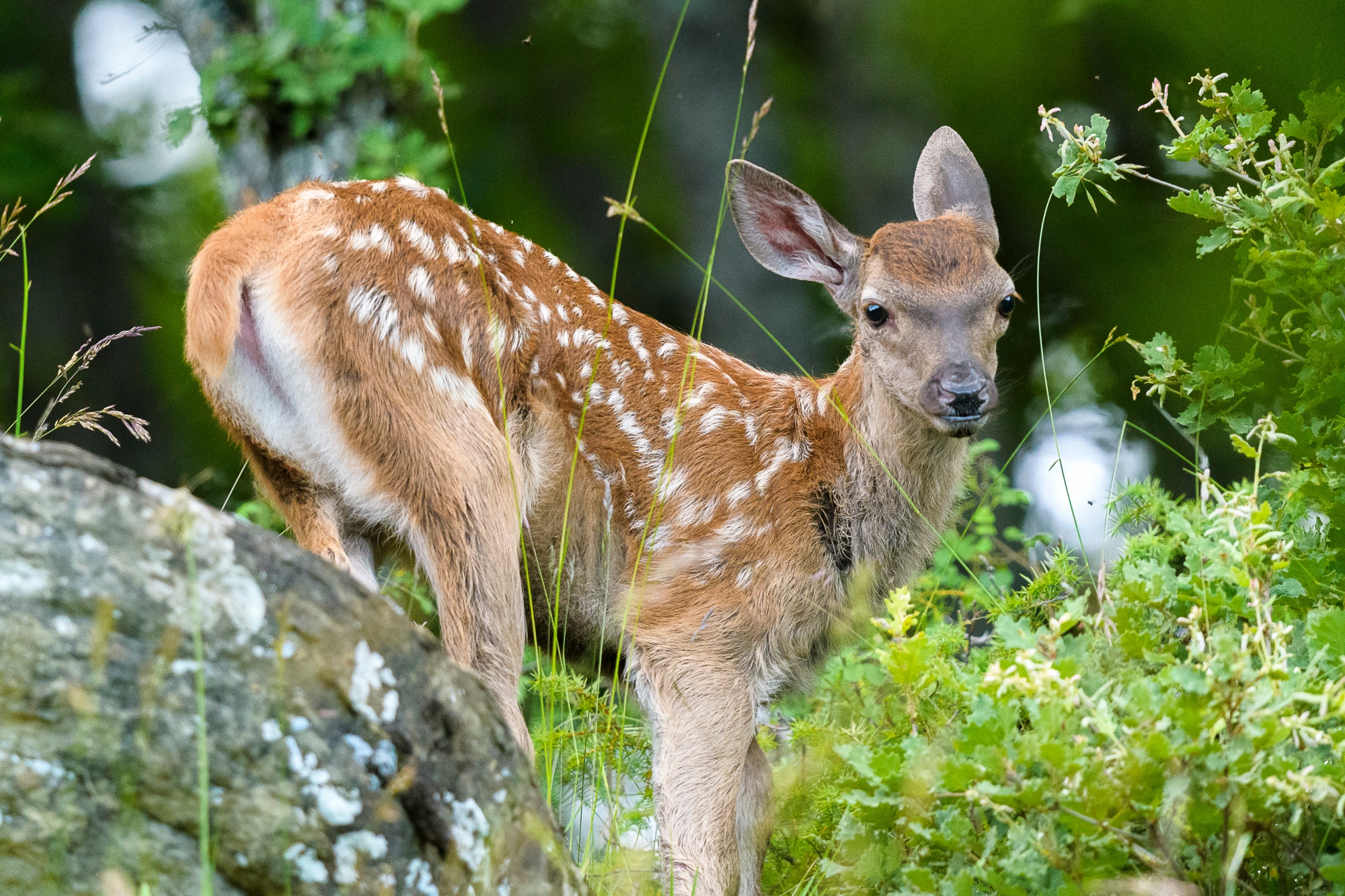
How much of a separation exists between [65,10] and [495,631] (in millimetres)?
6404

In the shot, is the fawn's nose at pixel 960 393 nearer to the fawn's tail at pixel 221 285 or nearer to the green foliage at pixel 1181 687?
the green foliage at pixel 1181 687

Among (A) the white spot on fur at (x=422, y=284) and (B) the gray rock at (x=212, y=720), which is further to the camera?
(A) the white spot on fur at (x=422, y=284)

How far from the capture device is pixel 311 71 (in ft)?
18.9

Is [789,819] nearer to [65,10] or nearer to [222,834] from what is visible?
[222,834]

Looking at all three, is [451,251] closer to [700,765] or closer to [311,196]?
[311,196]

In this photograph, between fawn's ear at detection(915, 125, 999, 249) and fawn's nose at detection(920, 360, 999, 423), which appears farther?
fawn's ear at detection(915, 125, 999, 249)

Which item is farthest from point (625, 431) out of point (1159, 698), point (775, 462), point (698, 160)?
→ point (698, 160)

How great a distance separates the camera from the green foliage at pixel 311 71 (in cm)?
568

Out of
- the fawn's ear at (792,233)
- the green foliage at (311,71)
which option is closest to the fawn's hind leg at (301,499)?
the fawn's ear at (792,233)

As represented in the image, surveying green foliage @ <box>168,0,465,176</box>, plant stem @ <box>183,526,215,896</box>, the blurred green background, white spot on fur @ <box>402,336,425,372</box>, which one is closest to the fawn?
white spot on fur @ <box>402,336,425,372</box>

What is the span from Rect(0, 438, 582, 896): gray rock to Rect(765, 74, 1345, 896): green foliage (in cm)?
85

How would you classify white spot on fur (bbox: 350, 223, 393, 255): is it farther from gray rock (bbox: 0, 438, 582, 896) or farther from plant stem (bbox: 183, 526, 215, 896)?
plant stem (bbox: 183, 526, 215, 896)

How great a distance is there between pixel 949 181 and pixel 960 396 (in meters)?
1.32

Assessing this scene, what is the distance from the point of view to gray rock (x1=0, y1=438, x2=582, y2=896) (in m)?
1.92
